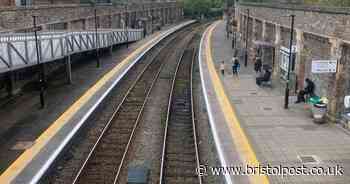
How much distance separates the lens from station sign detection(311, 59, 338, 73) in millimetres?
17609

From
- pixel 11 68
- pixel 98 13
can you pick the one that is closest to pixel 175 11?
pixel 98 13

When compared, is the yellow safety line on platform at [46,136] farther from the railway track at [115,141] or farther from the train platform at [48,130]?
the railway track at [115,141]

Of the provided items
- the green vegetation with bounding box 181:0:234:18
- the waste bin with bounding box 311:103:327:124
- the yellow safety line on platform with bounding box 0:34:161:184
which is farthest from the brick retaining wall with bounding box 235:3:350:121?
the green vegetation with bounding box 181:0:234:18

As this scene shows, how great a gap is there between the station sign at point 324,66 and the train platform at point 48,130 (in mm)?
10109

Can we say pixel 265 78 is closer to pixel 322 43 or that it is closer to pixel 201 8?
pixel 322 43

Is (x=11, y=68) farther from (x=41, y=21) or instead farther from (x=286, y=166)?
(x=41, y=21)

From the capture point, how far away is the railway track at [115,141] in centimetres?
1411

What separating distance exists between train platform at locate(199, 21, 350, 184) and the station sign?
2.33 m

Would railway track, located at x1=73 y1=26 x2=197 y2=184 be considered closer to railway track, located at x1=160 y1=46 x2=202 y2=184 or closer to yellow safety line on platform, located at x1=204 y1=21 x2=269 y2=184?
railway track, located at x1=160 y1=46 x2=202 y2=184

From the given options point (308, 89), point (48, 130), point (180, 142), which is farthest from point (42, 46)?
point (308, 89)

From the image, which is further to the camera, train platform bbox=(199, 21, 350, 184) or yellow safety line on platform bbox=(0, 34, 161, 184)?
yellow safety line on platform bbox=(0, 34, 161, 184)

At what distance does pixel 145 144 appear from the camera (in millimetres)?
16984

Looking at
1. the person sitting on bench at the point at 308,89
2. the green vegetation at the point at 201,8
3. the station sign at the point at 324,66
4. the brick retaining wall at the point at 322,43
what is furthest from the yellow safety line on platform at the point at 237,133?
the green vegetation at the point at 201,8

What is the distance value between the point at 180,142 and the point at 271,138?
12.0 feet
